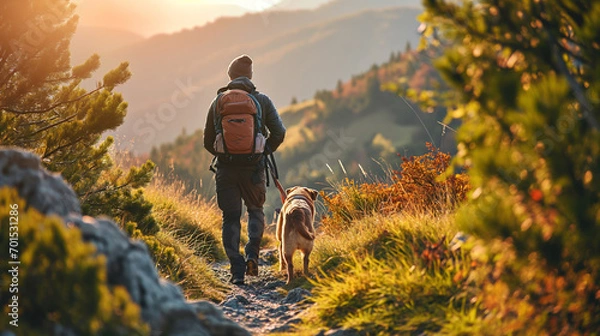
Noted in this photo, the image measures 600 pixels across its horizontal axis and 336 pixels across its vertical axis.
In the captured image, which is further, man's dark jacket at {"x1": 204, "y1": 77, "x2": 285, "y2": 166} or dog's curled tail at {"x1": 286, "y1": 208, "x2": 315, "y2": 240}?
man's dark jacket at {"x1": 204, "y1": 77, "x2": 285, "y2": 166}

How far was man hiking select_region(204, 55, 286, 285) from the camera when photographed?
7219 mm

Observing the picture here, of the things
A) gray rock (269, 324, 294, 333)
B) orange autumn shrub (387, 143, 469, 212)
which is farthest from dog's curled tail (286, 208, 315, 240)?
gray rock (269, 324, 294, 333)

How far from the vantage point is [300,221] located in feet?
23.4

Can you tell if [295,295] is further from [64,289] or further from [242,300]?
[64,289]

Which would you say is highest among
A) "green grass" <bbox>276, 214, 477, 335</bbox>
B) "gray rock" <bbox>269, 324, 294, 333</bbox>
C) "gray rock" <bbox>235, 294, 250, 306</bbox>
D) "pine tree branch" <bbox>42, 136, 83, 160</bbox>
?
"pine tree branch" <bbox>42, 136, 83, 160</bbox>

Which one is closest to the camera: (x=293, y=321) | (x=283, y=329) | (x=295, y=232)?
(x=283, y=329)

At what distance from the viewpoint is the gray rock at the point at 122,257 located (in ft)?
9.54

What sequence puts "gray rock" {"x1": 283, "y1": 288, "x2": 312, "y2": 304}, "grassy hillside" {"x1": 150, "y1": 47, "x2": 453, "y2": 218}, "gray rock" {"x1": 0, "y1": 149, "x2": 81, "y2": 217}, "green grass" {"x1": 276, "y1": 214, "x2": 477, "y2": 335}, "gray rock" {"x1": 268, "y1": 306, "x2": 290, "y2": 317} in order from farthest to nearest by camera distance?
1. "grassy hillside" {"x1": 150, "y1": 47, "x2": 453, "y2": 218}
2. "gray rock" {"x1": 283, "y1": 288, "x2": 312, "y2": 304}
3. "gray rock" {"x1": 268, "y1": 306, "x2": 290, "y2": 317}
4. "green grass" {"x1": 276, "y1": 214, "x2": 477, "y2": 335}
5. "gray rock" {"x1": 0, "y1": 149, "x2": 81, "y2": 217}

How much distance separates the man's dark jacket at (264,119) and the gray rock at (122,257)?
13.4 feet

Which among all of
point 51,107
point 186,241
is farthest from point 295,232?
point 51,107

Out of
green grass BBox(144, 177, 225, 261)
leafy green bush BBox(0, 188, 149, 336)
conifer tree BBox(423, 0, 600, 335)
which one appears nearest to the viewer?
leafy green bush BBox(0, 188, 149, 336)

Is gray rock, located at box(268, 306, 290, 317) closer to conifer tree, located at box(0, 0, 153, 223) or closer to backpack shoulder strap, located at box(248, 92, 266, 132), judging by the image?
backpack shoulder strap, located at box(248, 92, 266, 132)

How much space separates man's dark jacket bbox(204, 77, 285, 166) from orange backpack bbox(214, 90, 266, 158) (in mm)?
212

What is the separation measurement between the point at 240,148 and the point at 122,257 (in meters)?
4.37
